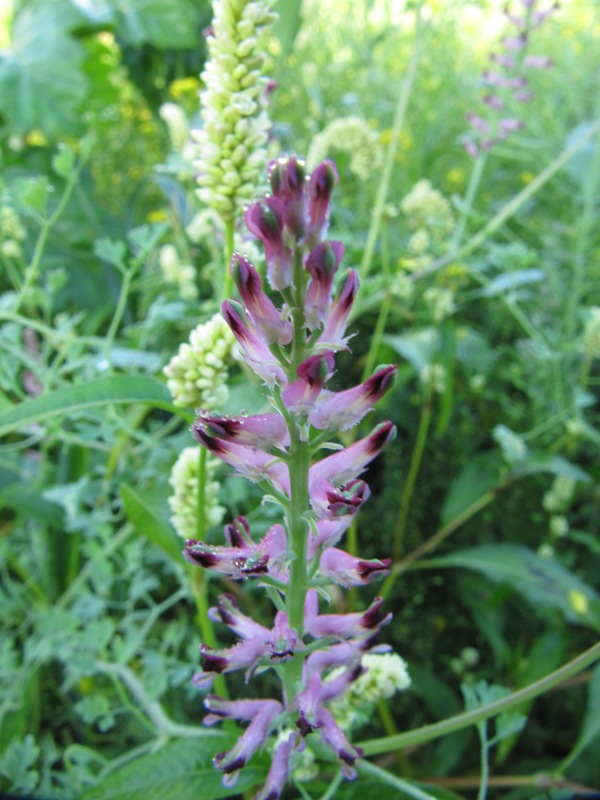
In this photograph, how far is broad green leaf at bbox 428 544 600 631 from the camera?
1.06 meters

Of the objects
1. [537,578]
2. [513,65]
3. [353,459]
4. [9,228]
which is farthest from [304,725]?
[513,65]

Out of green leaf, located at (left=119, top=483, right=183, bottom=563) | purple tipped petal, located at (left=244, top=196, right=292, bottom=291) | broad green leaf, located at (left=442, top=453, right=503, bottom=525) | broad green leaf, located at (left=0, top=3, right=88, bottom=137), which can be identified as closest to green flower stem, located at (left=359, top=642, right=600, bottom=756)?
green leaf, located at (left=119, top=483, right=183, bottom=563)

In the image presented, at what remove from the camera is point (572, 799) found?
802 mm

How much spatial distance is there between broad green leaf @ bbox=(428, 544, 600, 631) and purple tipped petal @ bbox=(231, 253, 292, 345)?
0.82m

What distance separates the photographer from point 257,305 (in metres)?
0.41

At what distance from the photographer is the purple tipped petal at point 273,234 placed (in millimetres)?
377

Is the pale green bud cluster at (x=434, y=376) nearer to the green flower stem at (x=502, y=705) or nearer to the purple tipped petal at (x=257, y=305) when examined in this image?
the green flower stem at (x=502, y=705)

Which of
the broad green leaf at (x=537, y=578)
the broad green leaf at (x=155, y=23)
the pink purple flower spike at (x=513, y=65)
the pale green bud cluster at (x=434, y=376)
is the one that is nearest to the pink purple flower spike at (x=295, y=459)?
the broad green leaf at (x=537, y=578)

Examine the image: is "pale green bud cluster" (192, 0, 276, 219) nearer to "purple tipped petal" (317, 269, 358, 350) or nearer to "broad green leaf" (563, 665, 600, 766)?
"purple tipped petal" (317, 269, 358, 350)

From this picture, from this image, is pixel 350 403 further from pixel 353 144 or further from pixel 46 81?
pixel 46 81

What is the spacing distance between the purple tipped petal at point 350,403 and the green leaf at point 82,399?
9.0 inches

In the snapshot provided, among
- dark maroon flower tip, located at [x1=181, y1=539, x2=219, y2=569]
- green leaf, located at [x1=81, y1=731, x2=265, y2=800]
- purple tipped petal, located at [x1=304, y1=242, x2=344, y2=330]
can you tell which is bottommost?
green leaf, located at [x1=81, y1=731, x2=265, y2=800]

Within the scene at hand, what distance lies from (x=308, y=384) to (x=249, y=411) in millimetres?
451

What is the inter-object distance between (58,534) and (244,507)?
0.28 meters
